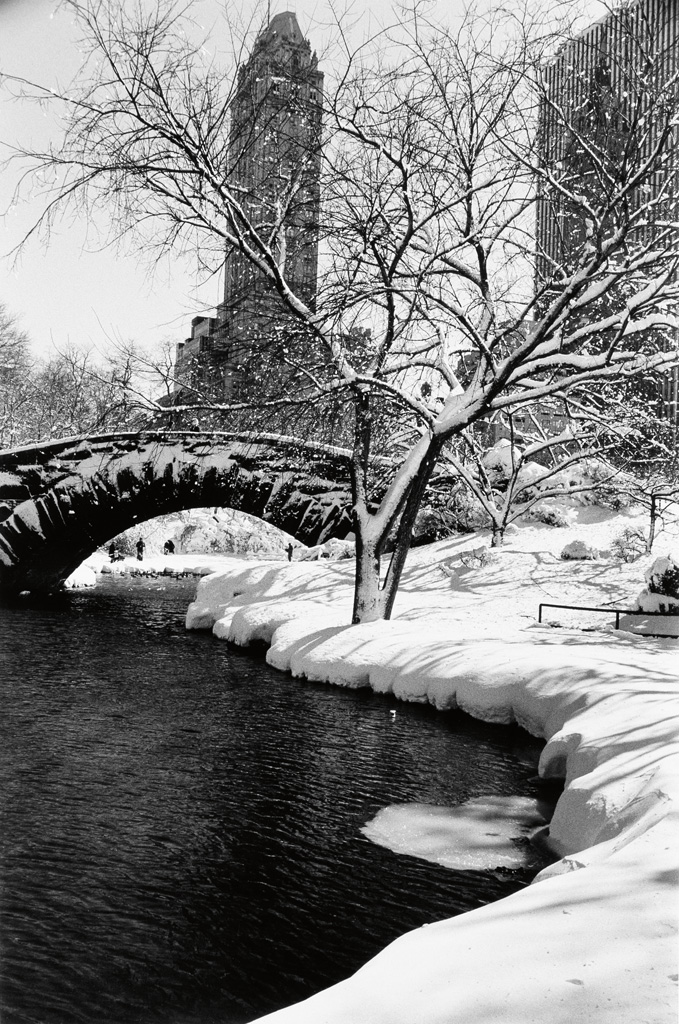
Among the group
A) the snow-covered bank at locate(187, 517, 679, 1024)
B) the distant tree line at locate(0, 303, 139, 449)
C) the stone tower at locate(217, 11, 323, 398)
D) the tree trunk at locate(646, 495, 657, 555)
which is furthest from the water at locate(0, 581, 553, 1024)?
the distant tree line at locate(0, 303, 139, 449)

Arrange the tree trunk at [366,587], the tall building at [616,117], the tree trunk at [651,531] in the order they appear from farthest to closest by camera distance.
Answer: the tree trunk at [651,531]
the tree trunk at [366,587]
the tall building at [616,117]

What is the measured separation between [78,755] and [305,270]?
366 inches

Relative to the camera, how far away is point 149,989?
4.59 m

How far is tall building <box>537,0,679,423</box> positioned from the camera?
9992 millimetres

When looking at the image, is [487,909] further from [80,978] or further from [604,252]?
[604,252]

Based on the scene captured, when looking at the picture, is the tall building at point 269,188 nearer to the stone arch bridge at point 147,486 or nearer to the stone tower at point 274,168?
the stone tower at point 274,168

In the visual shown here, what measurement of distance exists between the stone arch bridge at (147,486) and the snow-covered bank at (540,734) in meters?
3.10

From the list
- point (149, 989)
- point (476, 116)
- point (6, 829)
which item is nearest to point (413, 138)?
point (476, 116)

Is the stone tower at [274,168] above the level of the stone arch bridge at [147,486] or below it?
above

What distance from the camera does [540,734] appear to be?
1016cm

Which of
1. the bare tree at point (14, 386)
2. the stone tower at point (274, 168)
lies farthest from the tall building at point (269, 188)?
the bare tree at point (14, 386)

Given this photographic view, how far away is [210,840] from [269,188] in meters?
10.9

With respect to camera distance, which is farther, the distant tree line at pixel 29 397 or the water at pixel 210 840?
the distant tree line at pixel 29 397

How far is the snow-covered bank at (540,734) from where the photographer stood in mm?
2891
